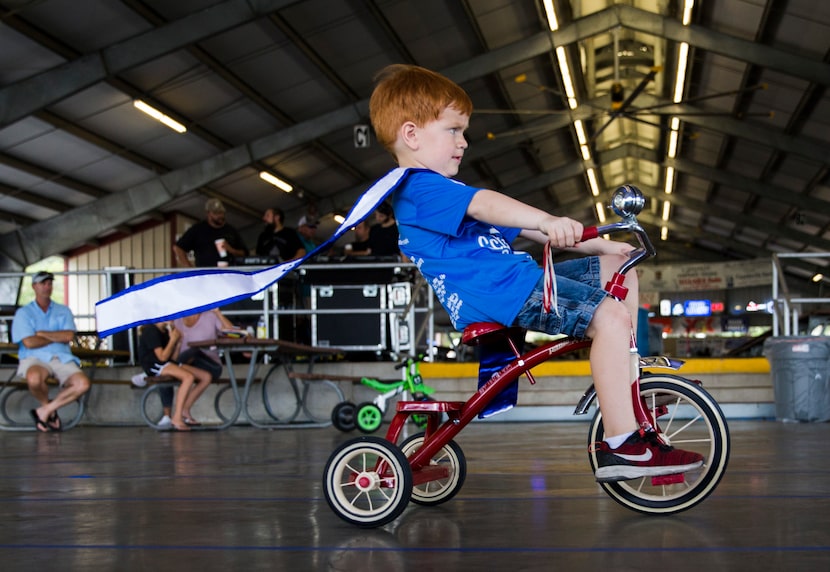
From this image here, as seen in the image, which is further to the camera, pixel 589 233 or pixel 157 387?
pixel 157 387

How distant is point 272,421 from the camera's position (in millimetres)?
7504

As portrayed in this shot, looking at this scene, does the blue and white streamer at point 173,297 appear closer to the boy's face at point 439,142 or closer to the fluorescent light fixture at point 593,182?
the boy's face at point 439,142

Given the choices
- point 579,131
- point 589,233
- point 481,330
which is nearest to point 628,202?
point 589,233

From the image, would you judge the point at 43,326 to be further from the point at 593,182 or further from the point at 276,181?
the point at 593,182

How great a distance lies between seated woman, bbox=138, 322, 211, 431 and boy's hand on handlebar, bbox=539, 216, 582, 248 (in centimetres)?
553

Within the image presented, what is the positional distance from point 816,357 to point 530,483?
15.0ft

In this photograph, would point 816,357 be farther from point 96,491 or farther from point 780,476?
point 96,491

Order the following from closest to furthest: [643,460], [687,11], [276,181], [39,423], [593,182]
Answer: [643,460] → [39,423] → [687,11] → [276,181] → [593,182]

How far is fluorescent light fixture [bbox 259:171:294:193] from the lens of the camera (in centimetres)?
1905

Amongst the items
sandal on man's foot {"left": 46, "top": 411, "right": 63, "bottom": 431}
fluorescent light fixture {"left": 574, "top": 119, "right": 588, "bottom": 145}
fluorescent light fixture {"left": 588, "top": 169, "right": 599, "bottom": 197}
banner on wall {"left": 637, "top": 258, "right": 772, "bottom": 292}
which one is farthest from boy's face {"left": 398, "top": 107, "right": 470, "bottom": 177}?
banner on wall {"left": 637, "top": 258, "right": 772, "bottom": 292}

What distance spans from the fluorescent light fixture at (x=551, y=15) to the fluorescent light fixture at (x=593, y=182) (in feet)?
37.8

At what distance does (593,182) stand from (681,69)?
439 inches

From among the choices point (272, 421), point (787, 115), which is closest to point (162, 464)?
point (272, 421)

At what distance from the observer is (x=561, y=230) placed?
6.40 ft
